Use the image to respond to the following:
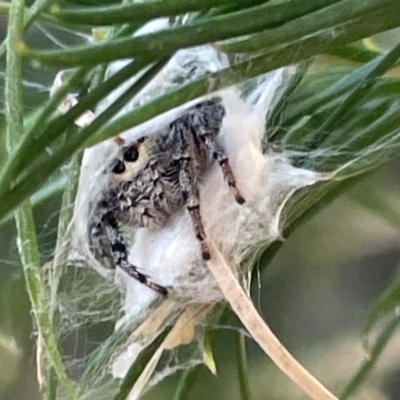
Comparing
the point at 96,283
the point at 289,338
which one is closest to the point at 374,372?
the point at 289,338

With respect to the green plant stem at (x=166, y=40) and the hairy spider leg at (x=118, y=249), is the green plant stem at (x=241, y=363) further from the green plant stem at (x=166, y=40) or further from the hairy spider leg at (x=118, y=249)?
the green plant stem at (x=166, y=40)

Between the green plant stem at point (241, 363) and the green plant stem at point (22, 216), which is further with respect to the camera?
the green plant stem at point (241, 363)

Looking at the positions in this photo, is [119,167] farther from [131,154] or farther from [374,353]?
[374,353]

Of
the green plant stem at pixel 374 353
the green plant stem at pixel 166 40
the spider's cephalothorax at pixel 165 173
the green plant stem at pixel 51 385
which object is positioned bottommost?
the green plant stem at pixel 374 353

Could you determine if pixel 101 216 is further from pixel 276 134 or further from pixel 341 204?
pixel 341 204

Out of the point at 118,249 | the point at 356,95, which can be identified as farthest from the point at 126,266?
the point at 356,95

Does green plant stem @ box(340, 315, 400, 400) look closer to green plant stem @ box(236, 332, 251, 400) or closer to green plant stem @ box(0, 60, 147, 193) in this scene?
green plant stem @ box(236, 332, 251, 400)

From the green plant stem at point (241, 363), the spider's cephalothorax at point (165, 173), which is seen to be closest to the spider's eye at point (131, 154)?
the spider's cephalothorax at point (165, 173)

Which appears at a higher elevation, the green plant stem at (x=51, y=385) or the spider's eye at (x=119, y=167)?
the spider's eye at (x=119, y=167)
